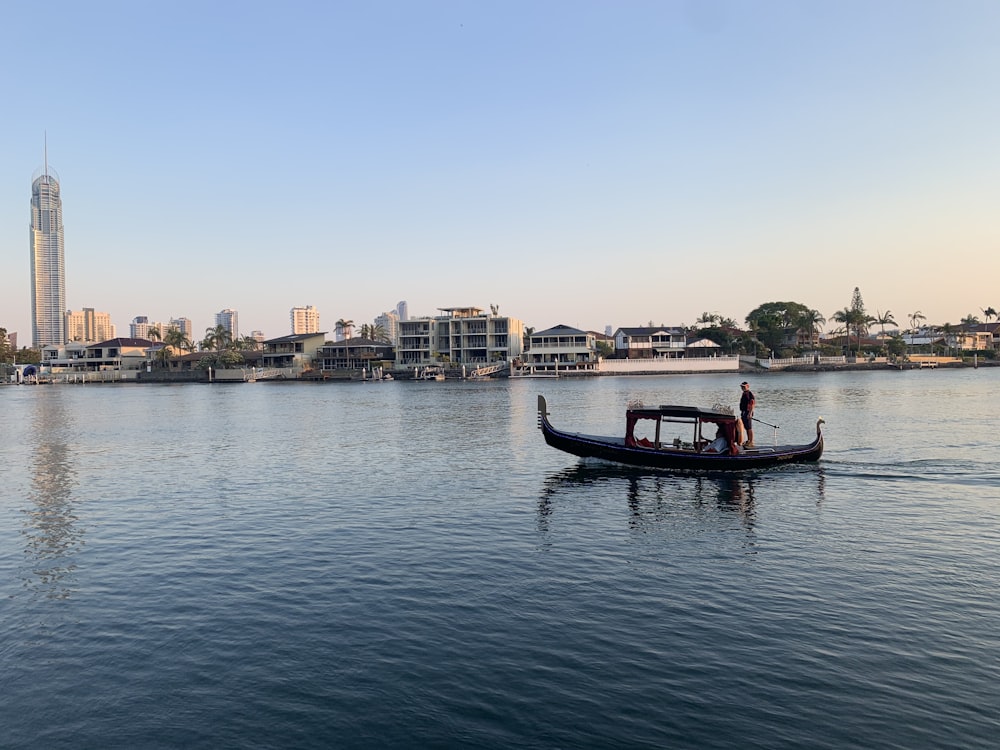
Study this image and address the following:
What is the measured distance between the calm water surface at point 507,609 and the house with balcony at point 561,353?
11978 cm

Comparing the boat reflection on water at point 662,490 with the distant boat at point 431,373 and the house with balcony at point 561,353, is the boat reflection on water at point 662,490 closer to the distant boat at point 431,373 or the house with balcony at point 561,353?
the distant boat at point 431,373

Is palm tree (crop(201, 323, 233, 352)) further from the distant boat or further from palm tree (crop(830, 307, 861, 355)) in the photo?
palm tree (crop(830, 307, 861, 355))

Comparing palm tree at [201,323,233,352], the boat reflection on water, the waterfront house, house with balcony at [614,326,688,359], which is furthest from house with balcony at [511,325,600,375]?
the boat reflection on water

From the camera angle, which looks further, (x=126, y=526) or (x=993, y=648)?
(x=126, y=526)

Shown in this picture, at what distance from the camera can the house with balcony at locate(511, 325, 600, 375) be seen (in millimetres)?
152250

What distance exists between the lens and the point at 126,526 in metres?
23.0

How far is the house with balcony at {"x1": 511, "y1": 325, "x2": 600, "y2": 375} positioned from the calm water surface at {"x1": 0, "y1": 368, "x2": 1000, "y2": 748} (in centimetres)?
11978

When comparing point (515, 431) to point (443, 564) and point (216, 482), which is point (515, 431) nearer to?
point (216, 482)

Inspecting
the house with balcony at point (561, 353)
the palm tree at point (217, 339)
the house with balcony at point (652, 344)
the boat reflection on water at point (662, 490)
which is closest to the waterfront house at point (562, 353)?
the house with balcony at point (561, 353)

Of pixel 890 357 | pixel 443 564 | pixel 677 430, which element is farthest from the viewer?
pixel 890 357

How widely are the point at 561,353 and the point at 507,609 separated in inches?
5487

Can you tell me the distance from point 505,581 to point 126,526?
1413cm

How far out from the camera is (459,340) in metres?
154

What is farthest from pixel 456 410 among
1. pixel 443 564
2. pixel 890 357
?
pixel 890 357
